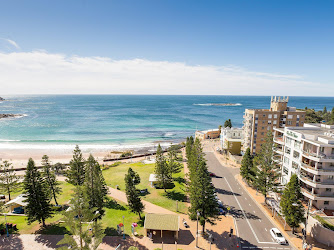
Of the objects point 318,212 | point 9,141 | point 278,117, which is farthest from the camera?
point 9,141

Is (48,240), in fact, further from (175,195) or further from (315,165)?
(315,165)

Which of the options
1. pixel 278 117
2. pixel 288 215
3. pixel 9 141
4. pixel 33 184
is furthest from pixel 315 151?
pixel 9 141

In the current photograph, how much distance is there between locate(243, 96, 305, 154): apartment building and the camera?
67.4m

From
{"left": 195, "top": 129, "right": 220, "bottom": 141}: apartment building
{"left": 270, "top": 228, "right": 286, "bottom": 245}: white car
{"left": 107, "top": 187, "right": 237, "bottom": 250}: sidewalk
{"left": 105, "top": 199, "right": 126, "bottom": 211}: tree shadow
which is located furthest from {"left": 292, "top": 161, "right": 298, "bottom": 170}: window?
{"left": 195, "top": 129, "right": 220, "bottom": 141}: apartment building

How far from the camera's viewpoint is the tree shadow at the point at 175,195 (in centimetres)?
4289

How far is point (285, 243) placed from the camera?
96.9 ft

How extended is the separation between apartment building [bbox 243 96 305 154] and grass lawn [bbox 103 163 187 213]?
2863 centimetres

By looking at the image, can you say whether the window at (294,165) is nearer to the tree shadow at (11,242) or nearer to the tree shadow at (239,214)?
the tree shadow at (239,214)

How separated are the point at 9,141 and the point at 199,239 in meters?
104

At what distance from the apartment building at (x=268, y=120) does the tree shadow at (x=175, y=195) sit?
3604 cm

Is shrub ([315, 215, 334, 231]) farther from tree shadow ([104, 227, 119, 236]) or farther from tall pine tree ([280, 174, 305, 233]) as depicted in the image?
tree shadow ([104, 227, 119, 236])

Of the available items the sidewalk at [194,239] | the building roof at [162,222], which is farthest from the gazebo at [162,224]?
the sidewalk at [194,239]

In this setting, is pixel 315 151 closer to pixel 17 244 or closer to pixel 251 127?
pixel 251 127

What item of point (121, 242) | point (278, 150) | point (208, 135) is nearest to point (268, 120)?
point (278, 150)
